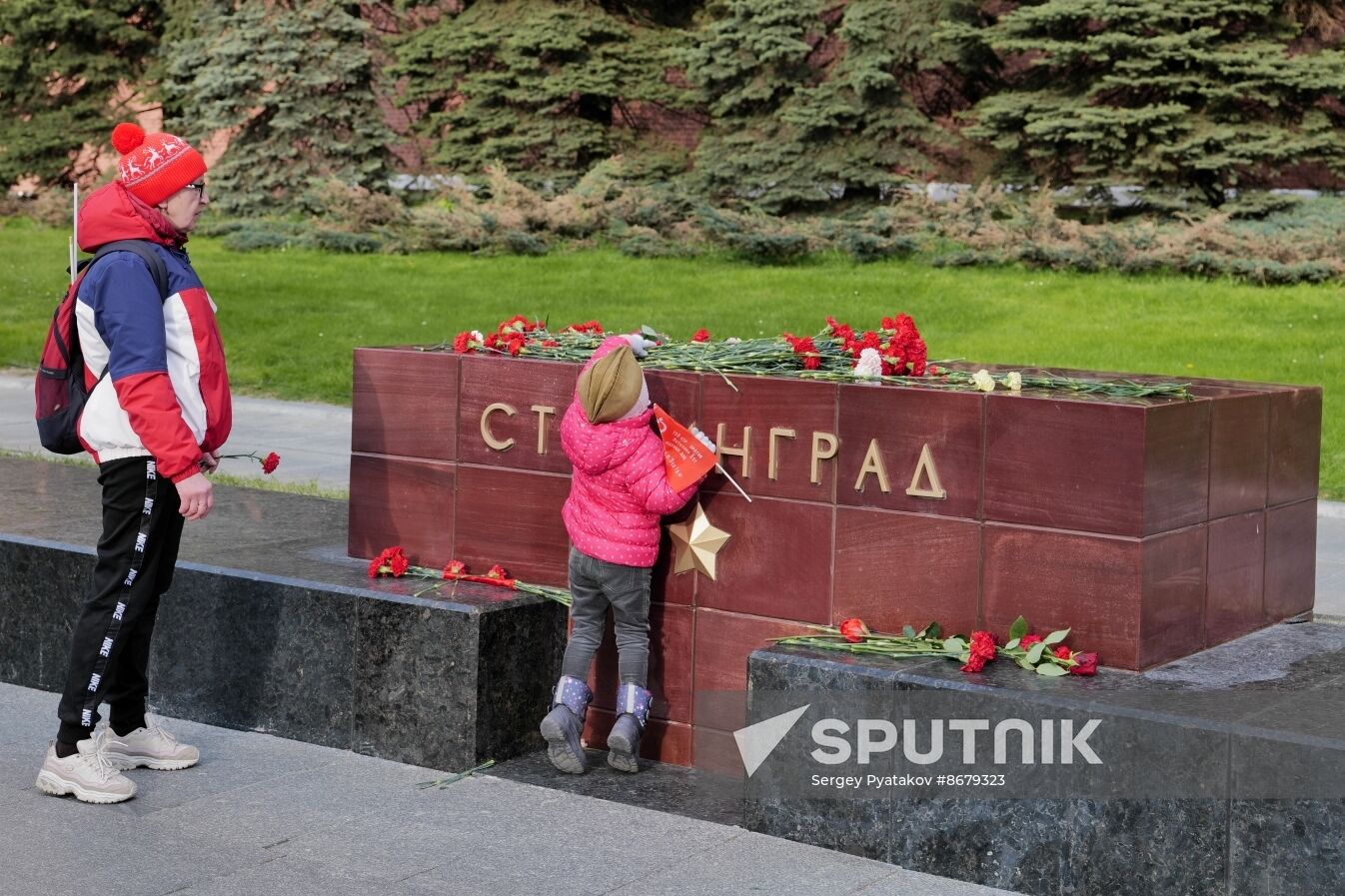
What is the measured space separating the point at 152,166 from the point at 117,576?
1181 millimetres

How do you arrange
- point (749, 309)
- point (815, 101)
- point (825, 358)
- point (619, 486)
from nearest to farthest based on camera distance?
1. point (619, 486)
2. point (825, 358)
3. point (749, 309)
4. point (815, 101)

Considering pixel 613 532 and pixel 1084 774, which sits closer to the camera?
pixel 1084 774

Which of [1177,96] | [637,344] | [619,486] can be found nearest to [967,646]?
[619,486]

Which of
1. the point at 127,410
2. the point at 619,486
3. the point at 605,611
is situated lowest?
the point at 605,611

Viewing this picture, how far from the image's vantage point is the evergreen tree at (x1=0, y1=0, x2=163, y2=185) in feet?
91.1

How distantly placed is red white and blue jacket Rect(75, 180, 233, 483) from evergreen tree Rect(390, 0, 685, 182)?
60.2 ft

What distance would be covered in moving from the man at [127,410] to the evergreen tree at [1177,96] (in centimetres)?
1418

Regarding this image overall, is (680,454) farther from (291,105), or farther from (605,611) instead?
(291,105)

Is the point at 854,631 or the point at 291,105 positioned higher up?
the point at 291,105

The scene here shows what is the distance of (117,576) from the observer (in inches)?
199

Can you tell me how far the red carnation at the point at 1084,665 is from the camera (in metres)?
4.67

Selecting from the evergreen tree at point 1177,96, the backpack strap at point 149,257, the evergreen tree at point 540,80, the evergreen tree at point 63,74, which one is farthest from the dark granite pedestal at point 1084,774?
the evergreen tree at point 63,74

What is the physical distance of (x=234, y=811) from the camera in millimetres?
5070

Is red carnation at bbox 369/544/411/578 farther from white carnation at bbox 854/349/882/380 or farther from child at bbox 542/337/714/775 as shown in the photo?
white carnation at bbox 854/349/882/380
